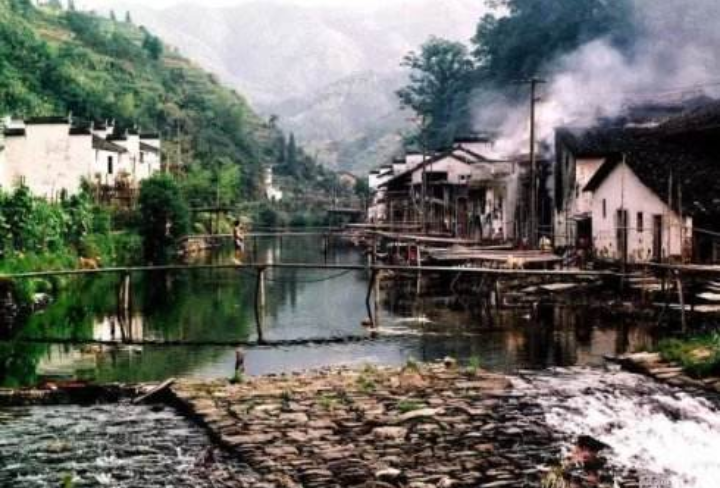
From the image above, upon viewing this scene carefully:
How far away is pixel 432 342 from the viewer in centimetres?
2622

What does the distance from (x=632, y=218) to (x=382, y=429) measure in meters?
21.1

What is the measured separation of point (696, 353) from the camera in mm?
19344

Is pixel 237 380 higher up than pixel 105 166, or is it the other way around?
pixel 105 166

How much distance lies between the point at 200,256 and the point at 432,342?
34.0 m

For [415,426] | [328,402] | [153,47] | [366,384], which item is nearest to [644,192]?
[366,384]

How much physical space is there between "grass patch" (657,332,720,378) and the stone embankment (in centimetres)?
16

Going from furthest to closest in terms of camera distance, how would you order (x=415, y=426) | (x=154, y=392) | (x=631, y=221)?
(x=631, y=221) < (x=154, y=392) < (x=415, y=426)

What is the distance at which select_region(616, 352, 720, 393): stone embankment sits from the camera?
17531 millimetres

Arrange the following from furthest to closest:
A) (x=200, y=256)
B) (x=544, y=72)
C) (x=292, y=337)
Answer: (x=544, y=72), (x=200, y=256), (x=292, y=337)

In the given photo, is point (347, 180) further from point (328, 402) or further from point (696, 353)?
point (328, 402)

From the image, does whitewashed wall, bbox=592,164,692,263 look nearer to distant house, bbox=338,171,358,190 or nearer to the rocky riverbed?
the rocky riverbed

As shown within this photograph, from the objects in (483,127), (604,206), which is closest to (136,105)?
(483,127)

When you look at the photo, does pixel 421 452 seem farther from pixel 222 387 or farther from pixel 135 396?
→ pixel 135 396

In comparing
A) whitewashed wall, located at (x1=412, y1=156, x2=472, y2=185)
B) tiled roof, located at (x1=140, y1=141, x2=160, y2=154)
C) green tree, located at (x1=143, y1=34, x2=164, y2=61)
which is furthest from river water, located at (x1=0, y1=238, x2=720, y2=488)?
green tree, located at (x1=143, y1=34, x2=164, y2=61)
